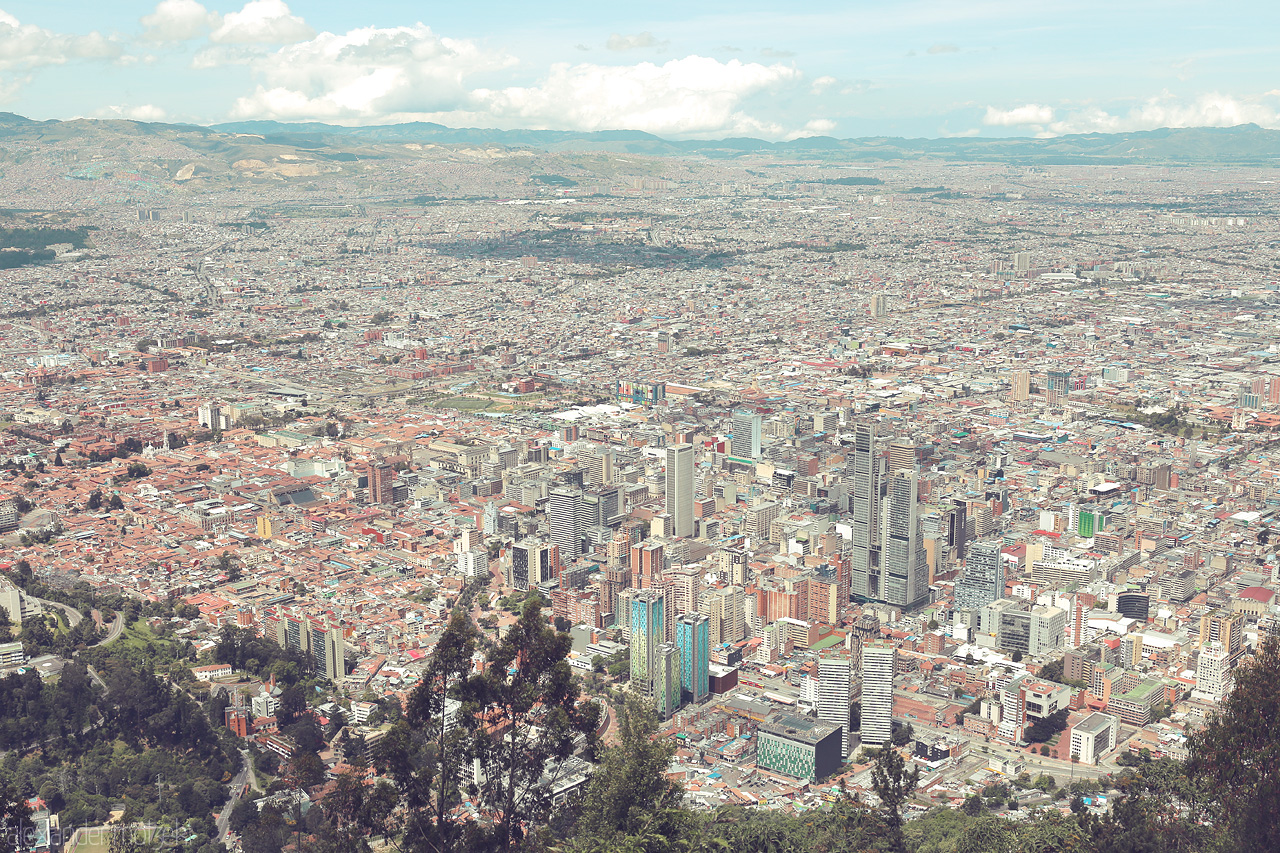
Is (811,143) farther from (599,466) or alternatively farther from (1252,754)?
(1252,754)

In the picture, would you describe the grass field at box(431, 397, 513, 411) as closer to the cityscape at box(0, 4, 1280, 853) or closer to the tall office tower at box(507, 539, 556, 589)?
the cityscape at box(0, 4, 1280, 853)

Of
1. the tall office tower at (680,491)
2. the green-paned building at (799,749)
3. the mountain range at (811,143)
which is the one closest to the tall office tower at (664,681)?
the green-paned building at (799,749)

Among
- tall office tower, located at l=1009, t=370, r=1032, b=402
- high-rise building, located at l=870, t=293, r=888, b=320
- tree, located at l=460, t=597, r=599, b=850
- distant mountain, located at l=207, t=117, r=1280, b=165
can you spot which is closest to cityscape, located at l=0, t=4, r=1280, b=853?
tree, located at l=460, t=597, r=599, b=850

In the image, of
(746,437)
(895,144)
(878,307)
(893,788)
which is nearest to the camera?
(893,788)

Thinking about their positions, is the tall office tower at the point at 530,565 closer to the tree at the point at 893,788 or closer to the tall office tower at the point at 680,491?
the tall office tower at the point at 680,491

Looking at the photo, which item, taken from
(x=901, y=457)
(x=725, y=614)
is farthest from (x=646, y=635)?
(x=901, y=457)

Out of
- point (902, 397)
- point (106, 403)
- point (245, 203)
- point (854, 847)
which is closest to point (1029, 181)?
point (245, 203)
